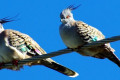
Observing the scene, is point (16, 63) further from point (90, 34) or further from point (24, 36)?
point (90, 34)

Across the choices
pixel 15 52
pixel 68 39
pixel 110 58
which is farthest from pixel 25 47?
pixel 110 58

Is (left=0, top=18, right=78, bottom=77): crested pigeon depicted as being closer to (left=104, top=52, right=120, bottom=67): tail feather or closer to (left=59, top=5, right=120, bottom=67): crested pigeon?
(left=59, top=5, right=120, bottom=67): crested pigeon

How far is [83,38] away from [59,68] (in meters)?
0.82

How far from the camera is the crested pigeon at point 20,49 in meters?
10.5

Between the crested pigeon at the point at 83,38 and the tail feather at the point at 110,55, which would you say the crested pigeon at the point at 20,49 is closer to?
the crested pigeon at the point at 83,38

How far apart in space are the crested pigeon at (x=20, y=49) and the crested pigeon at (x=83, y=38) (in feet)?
1.82

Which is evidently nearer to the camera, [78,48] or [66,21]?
[78,48]

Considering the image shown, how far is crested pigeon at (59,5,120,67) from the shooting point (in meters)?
10.3

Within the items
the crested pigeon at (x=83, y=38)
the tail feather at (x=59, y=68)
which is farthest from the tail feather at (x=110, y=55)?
the tail feather at (x=59, y=68)

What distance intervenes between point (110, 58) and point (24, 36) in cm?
191

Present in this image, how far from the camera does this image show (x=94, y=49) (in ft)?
33.9

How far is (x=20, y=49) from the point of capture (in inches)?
417

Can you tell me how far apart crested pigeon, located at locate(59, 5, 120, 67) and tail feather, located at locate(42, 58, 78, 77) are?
473 millimetres

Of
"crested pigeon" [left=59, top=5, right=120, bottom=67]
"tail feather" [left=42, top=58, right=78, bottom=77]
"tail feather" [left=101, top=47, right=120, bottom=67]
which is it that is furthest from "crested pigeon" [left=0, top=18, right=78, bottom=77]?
"tail feather" [left=101, top=47, right=120, bottom=67]
